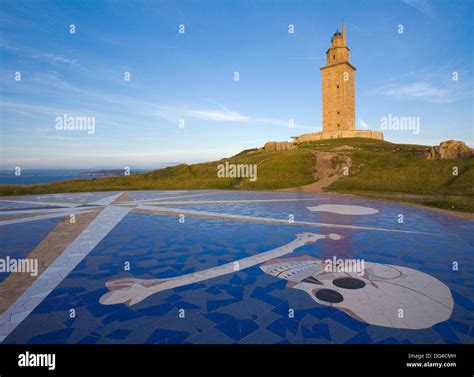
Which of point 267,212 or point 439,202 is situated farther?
point 439,202

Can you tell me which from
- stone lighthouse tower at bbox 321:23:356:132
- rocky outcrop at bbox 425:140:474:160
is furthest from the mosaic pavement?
stone lighthouse tower at bbox 321:23:356:132

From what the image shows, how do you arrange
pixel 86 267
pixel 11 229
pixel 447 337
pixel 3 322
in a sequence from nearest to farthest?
pixel 447 337, pixel 3 322, pixel 86 267, pixel 11 229

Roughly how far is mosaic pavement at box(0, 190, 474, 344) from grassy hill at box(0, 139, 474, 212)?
403 inches

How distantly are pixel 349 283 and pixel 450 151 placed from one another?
3743 cm

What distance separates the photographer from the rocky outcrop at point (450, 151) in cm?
3319

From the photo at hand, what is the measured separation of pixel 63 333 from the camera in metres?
4.00

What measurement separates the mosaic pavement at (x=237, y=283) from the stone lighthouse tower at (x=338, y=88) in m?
63.8

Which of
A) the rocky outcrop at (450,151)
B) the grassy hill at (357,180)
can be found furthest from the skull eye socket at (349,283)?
the rocky outcrop at (450,151)

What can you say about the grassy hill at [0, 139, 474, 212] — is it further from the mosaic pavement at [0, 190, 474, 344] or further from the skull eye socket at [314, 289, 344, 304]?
the skull eye socket at [314, 289, 344, 304]

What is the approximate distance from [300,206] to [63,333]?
13.6 m

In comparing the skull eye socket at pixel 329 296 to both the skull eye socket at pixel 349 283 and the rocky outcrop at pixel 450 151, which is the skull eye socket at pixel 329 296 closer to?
the skull eye socket at pixel 349 283

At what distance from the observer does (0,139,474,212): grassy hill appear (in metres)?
21.4

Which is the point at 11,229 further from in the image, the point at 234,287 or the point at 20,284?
the point at 234,287
